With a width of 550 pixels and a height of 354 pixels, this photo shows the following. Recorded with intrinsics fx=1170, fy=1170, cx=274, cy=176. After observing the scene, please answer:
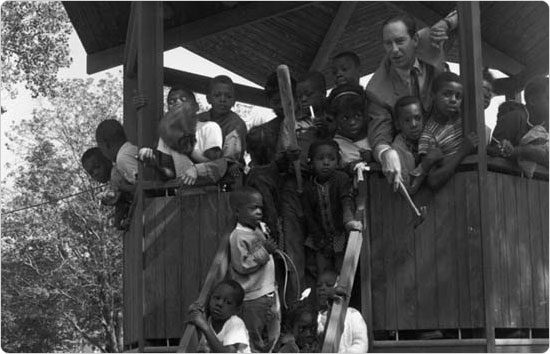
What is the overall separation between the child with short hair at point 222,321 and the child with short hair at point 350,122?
65.8 inches

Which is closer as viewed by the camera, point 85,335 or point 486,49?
point 486,49

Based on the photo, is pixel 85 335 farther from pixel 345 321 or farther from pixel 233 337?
pixel 233 337

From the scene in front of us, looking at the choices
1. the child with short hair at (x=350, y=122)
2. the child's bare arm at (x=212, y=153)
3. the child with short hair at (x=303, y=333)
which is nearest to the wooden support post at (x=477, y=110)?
the child with short hair at (x=350, y=122)

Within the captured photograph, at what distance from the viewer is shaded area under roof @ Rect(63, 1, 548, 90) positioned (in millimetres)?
13242

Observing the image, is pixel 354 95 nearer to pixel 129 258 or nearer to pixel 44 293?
pixel 129 258

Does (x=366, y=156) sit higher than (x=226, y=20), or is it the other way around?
(x=226, y=20)

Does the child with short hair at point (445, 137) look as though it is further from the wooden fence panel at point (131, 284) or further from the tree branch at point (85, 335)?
the tree branch at point (85, 335)

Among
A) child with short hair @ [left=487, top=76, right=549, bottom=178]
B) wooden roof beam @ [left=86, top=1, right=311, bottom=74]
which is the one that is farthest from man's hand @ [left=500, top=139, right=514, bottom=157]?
wooden roof beam @ [left=86, top=1, right=311, bottom=74]

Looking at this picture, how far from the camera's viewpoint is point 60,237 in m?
33.9

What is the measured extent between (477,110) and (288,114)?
1.51 meters

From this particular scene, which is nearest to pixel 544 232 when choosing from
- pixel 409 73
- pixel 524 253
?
pixel 524 253

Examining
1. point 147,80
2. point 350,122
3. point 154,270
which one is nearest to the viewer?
point 350,122

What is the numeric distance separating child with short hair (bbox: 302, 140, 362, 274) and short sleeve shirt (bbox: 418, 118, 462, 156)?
0.66 metres

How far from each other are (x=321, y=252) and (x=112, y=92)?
26.6 m
